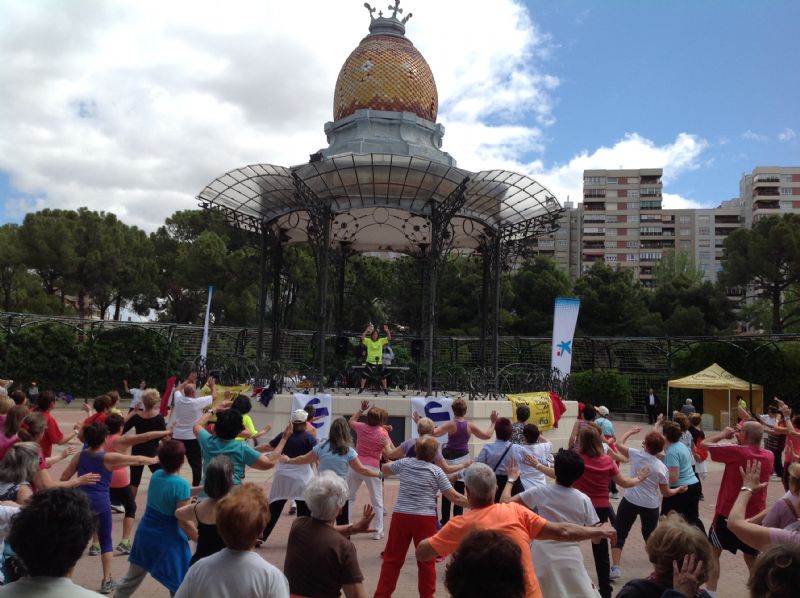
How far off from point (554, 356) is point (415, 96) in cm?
772

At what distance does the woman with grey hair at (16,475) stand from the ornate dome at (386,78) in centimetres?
1351

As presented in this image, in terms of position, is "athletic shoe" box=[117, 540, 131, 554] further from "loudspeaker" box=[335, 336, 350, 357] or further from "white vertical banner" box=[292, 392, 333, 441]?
"loudspeaker" box=[335, 336, 350, 357]

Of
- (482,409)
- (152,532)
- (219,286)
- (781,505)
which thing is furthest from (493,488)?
(219,286)

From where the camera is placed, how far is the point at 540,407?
14570 mm

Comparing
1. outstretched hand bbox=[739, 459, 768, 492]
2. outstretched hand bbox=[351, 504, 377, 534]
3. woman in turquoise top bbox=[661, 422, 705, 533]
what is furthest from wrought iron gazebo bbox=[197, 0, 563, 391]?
outstretched hand bbox=[739, 459, 768, 492]

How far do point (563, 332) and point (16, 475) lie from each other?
1436 cm

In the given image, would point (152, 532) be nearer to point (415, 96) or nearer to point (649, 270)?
point (415, 96)

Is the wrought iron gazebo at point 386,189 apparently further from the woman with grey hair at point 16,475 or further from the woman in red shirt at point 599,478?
the woman with grey hair at point 16,475

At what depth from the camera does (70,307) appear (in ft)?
128

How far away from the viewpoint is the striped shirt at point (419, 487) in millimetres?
5137

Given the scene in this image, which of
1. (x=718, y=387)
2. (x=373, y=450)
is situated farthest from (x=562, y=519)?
(x=718, y=387)

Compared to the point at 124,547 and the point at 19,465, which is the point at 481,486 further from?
the point at 124,547

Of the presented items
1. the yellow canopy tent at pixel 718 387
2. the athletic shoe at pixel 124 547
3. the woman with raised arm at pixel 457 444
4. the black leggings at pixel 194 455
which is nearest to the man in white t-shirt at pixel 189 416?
the black leggings at pixel 194 455

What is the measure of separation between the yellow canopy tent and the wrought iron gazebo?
998 centimetres
